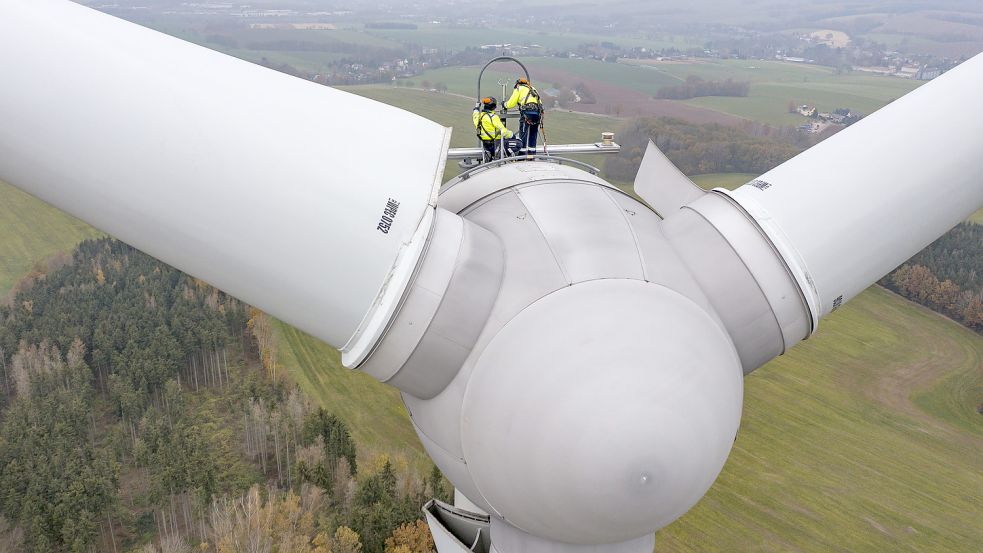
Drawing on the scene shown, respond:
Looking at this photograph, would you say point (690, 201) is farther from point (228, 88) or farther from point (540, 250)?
point (228, 88)

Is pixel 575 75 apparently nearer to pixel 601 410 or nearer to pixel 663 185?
pixel 663 185

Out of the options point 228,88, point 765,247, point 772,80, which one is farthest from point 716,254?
point 772,80

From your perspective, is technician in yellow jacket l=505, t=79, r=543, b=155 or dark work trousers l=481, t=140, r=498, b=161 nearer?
dark work trousers l=481, t=140, r=498, b=161

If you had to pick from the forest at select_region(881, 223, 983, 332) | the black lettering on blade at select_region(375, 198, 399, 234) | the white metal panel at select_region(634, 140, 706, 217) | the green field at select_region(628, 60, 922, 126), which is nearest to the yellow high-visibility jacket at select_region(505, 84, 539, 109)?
the white metal panel at select_region(634, 140, 706, 217)

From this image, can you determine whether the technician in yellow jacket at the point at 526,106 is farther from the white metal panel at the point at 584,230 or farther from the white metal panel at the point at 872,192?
the white metal panel at the point at 872,192

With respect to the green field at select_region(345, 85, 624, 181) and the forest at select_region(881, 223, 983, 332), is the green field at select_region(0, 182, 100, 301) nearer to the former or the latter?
the green field at select_region(345, 85, 624, 181)
